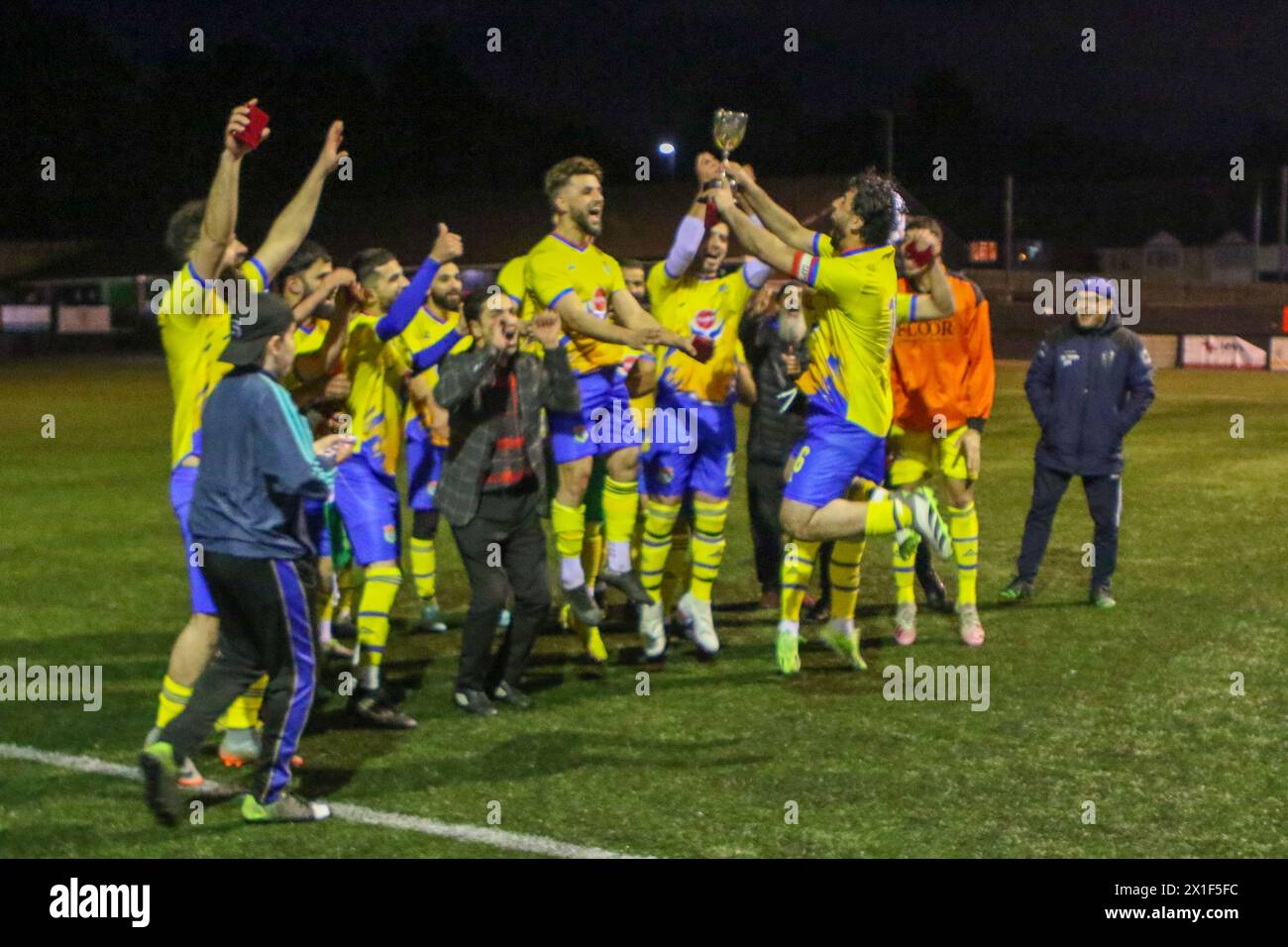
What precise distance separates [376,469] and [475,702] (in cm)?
120

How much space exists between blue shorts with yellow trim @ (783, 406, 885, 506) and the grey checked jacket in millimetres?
1292

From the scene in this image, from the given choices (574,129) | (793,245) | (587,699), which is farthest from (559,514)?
(574,129)

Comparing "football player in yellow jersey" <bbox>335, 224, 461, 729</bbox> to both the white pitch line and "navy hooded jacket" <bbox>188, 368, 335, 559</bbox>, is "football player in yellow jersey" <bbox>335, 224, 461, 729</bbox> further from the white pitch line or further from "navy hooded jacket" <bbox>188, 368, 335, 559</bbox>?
"navy hooded jacket" <bbox>188, 368, 335, 559</bbox>

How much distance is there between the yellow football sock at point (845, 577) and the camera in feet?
27.8

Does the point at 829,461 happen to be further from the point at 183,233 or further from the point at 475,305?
the point at 183,233

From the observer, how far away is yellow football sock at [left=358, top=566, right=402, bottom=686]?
24.3 ft

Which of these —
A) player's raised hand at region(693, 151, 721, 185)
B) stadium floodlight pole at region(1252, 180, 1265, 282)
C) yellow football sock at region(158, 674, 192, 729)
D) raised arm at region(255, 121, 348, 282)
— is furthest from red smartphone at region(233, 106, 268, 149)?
stadium floodlight pole at region(1252, 180, 1265, 282)

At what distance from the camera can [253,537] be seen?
18.3ft

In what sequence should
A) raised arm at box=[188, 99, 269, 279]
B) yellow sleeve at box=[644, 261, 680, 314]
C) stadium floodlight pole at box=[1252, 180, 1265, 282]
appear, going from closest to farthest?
raised arm at box=[188, 99, 269, 279], yellow sleeve at box=[644, 261, 680, 314], stadium floodlight pole at box=[1252, 180, 1265, 282]

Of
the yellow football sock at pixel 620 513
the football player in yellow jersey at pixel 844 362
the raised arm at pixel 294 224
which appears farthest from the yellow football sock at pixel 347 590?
the raised arm at pixel 294 224

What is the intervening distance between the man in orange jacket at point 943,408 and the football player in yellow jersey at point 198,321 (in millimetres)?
3777

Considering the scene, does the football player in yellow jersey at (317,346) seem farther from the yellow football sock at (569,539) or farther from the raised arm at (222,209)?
the yellow football sock at (569,539)

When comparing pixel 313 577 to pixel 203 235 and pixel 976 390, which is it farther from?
pixel 976 390
